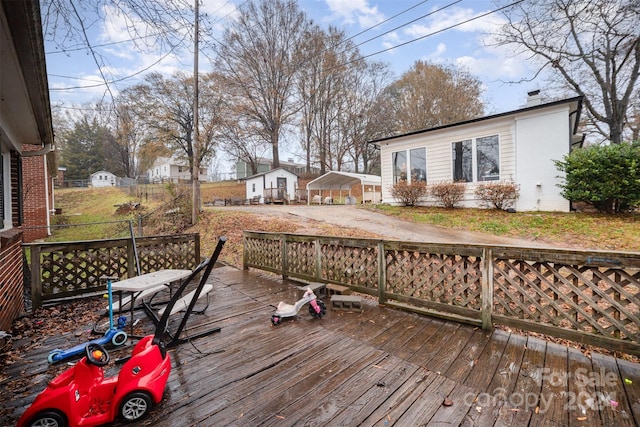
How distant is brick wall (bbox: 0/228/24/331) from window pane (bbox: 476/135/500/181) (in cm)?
1277

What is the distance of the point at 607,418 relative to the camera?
5.66 ft

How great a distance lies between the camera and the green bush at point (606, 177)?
7766mm

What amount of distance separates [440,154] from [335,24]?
1798 cm

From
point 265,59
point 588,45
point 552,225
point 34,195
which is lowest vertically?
point 552,225

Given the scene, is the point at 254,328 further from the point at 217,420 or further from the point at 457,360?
the point at 457,360

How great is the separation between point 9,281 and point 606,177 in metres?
13.2

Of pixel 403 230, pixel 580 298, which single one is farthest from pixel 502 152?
pixel 580 298

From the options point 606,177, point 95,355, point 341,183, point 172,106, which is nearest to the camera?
point 95,355

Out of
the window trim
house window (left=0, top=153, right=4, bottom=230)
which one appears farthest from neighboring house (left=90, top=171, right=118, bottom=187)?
house window (left=0, top=153, right=4, bottom=230)

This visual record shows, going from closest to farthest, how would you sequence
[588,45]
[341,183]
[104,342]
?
[104,342] → [588,45] → [341,183]

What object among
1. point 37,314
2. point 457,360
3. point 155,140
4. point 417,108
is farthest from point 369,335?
point 155,140

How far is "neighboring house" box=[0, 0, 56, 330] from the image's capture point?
1.79 m

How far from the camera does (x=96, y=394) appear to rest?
1.79 m

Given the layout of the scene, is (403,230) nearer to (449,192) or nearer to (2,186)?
(449,192)
